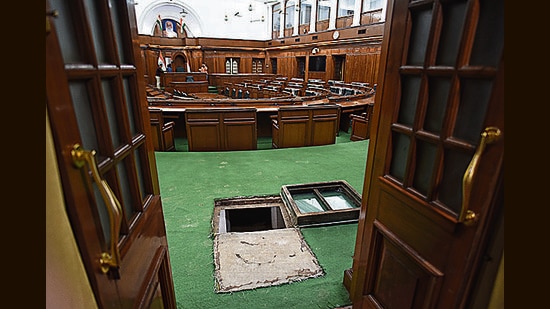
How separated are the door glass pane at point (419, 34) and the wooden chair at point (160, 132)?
4102 millimetres

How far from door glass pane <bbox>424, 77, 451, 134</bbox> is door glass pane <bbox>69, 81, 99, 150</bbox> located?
1.09m

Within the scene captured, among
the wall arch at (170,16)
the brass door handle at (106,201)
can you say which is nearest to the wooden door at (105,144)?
the brass door handle at (106,201)

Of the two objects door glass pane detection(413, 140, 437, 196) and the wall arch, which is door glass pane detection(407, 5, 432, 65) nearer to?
door glass pane detection(413, 140, 437, 196)

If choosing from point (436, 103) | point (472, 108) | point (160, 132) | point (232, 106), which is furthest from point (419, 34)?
point (232, 106)

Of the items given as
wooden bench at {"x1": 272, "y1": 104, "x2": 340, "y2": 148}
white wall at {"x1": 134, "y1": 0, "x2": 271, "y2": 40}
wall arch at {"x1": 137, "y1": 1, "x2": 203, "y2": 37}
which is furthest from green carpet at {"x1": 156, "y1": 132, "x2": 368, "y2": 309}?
wall arch at {"x1": 137, "y1": 1, "x2": 203, "y2": 37}

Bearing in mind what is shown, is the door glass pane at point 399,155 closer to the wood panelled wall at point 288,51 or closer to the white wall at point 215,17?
the wood panelled wall at point 288,51

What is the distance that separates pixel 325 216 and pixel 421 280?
4.82ft

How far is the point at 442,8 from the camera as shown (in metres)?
0.94

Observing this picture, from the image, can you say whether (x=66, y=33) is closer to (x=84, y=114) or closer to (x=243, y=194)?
(x=84, y=114)

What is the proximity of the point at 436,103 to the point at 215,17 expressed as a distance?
19.3 m

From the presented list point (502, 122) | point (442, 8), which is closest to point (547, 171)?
point (502, 122)

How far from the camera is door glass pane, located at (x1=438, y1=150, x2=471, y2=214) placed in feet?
3.05

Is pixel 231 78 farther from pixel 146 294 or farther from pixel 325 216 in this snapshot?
pixel 146 294

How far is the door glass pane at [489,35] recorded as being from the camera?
30.3 inches
